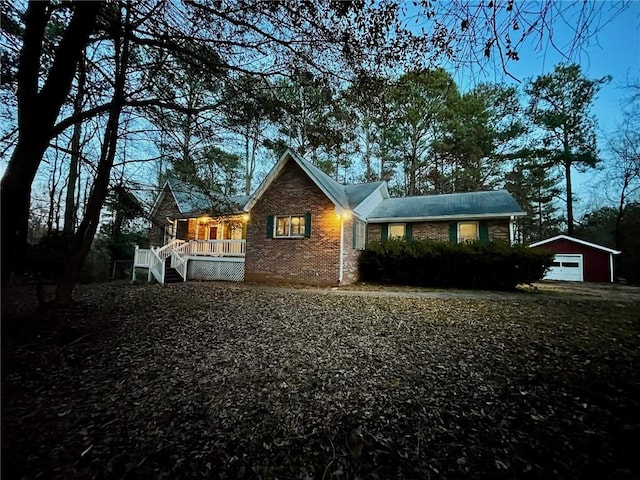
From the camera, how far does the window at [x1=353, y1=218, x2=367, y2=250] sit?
1162 cm

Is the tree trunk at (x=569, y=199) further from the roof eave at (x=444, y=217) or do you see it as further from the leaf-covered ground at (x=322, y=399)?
the leaf-covered ground at (x=322, y=399)

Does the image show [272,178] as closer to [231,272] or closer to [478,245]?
A: [231,272]

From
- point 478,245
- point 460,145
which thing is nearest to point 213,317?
point 478,245

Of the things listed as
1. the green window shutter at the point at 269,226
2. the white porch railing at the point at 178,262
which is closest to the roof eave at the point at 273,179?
the green window shutter at the point at 269,226

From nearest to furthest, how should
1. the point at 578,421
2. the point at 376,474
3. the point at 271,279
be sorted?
the point at 376,474, the point at 578,421, the point at 271,279

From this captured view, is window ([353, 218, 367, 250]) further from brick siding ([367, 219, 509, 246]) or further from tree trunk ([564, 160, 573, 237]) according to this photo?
tree trunk ([564, 160, 573, 237])

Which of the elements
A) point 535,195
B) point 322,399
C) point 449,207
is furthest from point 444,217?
point 535,195

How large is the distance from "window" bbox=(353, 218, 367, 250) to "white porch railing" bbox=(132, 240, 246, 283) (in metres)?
5.15

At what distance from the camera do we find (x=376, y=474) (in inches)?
66.2

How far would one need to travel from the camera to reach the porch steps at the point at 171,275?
11.8m

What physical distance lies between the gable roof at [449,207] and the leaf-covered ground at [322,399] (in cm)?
720

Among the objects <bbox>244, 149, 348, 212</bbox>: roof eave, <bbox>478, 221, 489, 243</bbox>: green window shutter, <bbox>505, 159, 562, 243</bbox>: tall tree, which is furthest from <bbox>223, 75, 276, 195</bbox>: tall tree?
<bbox>505, 159, 562, 243</bbox>: tall tree

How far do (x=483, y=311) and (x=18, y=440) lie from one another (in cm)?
691

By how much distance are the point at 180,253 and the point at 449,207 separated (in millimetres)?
13065
